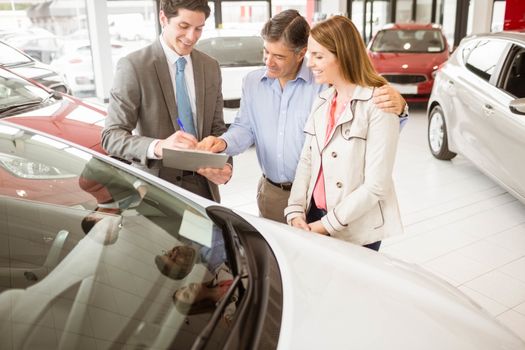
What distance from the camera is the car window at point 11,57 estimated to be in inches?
250

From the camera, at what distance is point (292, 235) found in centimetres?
165

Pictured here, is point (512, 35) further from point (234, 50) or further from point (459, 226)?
point (234, 50)

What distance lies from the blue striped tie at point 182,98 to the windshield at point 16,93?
6.46 ft

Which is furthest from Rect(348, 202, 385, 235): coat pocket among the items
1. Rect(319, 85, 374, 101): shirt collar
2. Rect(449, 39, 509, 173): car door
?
Rect(449, 39, 509, 173): car door

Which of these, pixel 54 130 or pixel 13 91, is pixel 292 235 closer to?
pixel 54 130

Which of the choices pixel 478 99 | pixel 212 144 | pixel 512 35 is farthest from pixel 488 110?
pixel 212 144

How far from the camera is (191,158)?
Result: 1.80 meters

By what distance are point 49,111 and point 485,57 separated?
3.36 meters

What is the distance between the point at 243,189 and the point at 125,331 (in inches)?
141

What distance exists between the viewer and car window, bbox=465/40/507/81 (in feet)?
13.8

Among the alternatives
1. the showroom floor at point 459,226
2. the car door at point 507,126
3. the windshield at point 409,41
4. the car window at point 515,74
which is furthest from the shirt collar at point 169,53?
the windshield at point 409,41

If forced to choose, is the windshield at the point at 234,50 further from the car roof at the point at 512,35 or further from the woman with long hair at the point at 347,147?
the woman with long hair at the point at 347,147

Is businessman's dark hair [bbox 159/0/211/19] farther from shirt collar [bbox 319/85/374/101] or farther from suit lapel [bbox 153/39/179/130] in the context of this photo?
shirt collar [bbox 319/85/374/101]

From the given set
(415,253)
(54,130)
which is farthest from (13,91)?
(415,253)
